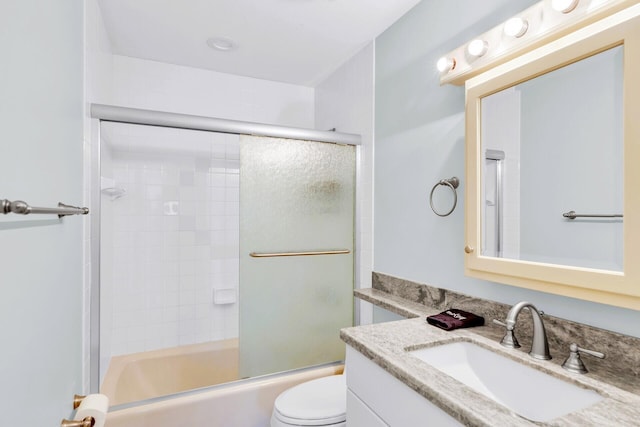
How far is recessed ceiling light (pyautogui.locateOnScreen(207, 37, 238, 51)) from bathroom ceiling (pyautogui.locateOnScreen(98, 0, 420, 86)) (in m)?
0.03

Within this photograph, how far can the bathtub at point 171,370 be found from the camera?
2.19 meters

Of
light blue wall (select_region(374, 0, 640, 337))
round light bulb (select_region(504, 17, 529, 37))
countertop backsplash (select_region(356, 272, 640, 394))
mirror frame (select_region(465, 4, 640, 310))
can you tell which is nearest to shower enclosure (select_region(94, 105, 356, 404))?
light blue wall (select_region(374, 0, 640, 337))

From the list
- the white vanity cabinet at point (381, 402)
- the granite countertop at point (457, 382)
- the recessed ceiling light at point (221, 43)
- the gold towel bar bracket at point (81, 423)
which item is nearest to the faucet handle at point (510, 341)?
the granite countertop at point (457, 382)

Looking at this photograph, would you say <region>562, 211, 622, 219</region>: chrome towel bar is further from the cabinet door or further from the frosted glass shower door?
the frosted glass shower door

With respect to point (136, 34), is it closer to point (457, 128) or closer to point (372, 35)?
point (372, 35)

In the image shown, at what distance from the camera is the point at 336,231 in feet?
7.03

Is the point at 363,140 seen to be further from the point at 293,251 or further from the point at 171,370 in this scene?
the point at 171,370

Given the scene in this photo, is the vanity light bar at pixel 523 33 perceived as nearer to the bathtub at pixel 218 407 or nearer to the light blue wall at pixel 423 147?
the light blue wall at pixel 423 147

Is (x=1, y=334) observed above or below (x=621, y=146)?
below

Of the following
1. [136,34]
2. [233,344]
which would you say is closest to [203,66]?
[136,34]

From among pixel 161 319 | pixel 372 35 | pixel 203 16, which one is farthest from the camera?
pixel 161 319

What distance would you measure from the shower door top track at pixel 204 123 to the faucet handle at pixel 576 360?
154 cm

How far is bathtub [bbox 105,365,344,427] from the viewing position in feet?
5.30

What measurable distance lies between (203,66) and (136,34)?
53 cm
